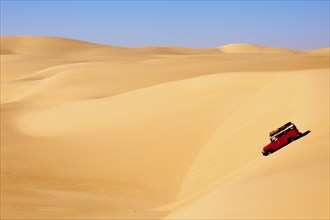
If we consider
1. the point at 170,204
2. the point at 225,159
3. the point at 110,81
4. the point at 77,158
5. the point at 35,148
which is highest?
the point at 110,81

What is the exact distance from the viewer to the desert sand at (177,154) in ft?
23.1

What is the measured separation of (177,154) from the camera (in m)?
15.1

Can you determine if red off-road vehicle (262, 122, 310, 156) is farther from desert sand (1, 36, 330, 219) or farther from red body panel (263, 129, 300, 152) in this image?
desert sand (1, 36, 330, 219)

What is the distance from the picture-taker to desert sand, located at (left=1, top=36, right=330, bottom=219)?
7.04 m

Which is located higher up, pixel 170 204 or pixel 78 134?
pixel 78 134

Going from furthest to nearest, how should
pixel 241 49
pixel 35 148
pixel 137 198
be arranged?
1. pixel 241 49
2. pixel 35 148
3. pixel 137 198

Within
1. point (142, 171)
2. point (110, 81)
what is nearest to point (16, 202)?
point (142, 171)

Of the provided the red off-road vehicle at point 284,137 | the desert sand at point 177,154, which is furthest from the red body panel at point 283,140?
the desert sand at point 177,154

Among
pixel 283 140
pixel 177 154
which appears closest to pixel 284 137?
pixel 283 140

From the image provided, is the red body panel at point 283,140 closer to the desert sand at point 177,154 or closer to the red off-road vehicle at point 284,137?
the red off-road vehicle at point 284,137

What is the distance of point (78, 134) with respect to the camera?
60.4 ft

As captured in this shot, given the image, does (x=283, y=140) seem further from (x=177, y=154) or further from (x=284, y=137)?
(x=177, y=154)

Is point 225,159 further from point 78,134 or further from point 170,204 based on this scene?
point 78,134

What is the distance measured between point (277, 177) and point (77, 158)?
30.7 feet
